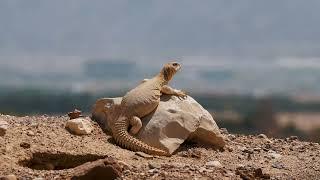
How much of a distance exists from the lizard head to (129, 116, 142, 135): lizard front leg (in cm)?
123

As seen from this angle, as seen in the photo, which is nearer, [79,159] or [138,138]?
[79,159]

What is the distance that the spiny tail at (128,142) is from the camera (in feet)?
35.1

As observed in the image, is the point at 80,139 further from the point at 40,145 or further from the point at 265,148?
the point at 265,148

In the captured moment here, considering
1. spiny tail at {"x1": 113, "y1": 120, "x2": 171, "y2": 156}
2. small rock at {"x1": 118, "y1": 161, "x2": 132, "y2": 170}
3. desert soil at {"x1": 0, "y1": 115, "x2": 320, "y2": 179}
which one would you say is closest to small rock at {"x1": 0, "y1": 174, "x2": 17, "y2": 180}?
desert soil at {"x1": 0, "y1": 115, "x2": 320, "y2": 179}

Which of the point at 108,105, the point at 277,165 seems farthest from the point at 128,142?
the point at 277,165

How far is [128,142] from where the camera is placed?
35.5 feet

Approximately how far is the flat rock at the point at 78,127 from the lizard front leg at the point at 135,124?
696 mm

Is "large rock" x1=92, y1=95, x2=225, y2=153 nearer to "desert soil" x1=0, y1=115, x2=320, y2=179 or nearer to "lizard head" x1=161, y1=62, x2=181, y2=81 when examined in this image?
"desert soil" x1=0, y1=115, x2=320, y2=179

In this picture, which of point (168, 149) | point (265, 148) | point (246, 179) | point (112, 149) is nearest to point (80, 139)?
point (112, 149)

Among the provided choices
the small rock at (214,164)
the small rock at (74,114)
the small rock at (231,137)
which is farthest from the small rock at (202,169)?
the small rock at (231,137)

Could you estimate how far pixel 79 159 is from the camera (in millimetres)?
9938

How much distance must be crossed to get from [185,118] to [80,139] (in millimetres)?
1666

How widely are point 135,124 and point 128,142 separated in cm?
37

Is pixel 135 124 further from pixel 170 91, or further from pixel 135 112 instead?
pixel 170 91
